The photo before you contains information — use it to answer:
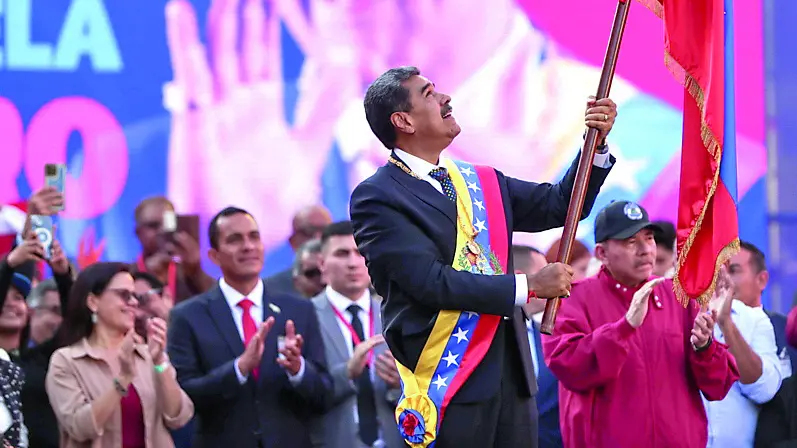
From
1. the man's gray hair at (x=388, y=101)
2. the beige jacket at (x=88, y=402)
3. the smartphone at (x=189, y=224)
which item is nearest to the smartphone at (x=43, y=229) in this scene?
the beige jacket at (x=88, y=402)

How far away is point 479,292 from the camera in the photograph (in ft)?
14.0

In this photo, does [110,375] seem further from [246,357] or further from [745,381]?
[745,381]

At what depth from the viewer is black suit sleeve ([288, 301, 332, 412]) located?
653 cm

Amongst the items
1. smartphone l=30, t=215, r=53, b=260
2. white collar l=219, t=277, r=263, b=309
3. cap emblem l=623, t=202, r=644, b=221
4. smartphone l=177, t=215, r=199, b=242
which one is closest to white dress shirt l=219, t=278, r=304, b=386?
white collar l=219, t=277, r=263, b=309

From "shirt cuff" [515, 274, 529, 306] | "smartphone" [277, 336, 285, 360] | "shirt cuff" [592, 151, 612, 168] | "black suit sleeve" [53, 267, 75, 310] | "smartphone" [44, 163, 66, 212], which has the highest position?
"smartphone" [44, 163, 66, 212]

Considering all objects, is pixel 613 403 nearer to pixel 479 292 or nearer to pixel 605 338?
pixel 605 338

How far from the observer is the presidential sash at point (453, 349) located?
4.37 metres

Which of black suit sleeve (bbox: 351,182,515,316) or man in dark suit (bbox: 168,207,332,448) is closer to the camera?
black suit sleeve (bbox: 351,182,515,316)

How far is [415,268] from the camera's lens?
4309 millimetres

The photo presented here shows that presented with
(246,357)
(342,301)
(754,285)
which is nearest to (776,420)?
(754,285)

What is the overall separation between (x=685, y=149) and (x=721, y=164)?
6.7 inches

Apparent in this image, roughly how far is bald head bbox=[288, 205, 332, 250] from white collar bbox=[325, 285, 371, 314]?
6.10 feet

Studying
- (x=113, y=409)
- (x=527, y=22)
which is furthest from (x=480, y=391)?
(x=527, y=22)

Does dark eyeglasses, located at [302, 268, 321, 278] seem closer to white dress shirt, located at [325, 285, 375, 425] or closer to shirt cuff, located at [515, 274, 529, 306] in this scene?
white dress shirt, located at [325, 285, 375, 425]
